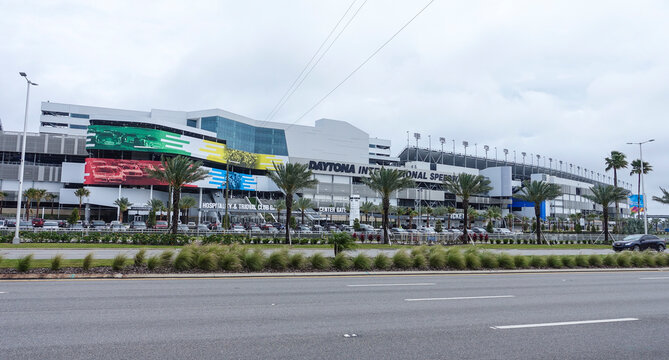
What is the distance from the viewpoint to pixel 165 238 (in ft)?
114

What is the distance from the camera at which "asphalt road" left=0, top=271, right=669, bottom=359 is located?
20.4 feet

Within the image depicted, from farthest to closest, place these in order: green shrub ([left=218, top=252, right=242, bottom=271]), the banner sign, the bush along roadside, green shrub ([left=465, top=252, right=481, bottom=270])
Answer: the banner sign
green shrub ([left=465, top=252, right=481, bottom=270])
green shrub ([left=218, top=252, right=242, bottom=271])
the bush along roadside

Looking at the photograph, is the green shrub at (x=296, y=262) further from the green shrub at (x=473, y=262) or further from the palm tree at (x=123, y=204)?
the palm tree at (x=123, y=204)

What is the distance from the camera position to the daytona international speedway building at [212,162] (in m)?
79.1

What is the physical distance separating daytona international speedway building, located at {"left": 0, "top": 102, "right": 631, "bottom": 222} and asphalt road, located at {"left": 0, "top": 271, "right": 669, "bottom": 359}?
54559 millimetres

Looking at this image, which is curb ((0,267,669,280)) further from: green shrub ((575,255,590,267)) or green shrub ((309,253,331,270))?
green shrub ((575,255,590,267))

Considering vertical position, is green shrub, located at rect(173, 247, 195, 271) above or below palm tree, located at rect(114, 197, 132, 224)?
below

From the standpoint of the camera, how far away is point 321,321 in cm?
820

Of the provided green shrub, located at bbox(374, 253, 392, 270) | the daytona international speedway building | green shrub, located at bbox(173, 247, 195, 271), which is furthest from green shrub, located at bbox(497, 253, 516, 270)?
the daytona international speedway building

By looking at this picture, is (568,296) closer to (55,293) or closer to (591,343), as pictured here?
(591,343)

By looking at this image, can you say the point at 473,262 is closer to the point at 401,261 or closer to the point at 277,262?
the point at 401,261

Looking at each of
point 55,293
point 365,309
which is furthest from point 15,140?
point 365,309

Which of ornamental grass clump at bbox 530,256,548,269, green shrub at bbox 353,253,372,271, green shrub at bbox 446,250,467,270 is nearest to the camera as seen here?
green shrub at bbox 353,253,372,271

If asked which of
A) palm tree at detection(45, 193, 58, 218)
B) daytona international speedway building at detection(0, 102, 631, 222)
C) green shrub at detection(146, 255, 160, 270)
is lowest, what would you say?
green shrub at detection(146, 255, 160, 270)
